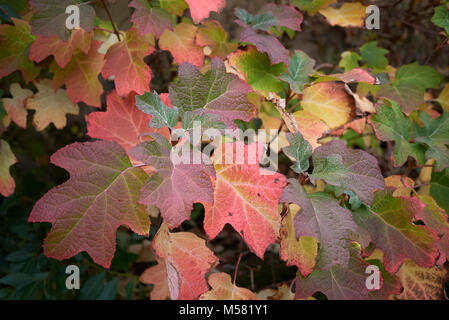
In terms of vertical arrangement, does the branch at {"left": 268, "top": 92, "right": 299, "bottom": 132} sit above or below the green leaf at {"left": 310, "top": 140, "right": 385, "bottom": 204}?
above

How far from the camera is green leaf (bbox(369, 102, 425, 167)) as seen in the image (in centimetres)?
105

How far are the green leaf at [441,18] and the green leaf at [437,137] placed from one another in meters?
0.32

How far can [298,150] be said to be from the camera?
35.1 inches

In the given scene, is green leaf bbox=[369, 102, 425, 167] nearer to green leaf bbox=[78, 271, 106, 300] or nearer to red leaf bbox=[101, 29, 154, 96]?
red leaf bbox=[101, 29, 154, 96]

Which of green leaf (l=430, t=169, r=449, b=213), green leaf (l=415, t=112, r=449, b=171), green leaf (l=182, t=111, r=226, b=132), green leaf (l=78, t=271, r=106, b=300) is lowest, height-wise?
green leaf (l=78, t=271, r=106, b=300)

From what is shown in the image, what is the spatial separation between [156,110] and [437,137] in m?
0.84

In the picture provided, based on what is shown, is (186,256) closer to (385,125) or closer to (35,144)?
(385,125)

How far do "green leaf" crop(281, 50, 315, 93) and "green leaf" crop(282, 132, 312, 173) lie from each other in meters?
0.22

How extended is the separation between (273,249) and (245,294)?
0.92 metres

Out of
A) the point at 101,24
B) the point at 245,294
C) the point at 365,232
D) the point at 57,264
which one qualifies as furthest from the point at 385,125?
the point at 57,264

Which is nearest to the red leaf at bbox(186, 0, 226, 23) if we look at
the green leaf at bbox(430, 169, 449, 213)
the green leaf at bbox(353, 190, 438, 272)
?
the green leaf at bbox(353, 190, 438, 272)

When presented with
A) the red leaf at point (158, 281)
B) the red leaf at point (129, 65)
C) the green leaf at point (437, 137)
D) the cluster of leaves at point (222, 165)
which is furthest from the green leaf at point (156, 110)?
the green leaf at point (437, 137)

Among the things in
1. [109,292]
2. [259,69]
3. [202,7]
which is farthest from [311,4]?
[109,292]

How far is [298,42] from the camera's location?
2580 millimetres
